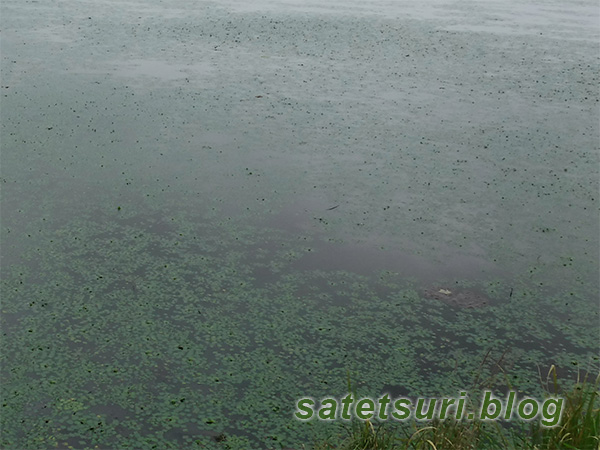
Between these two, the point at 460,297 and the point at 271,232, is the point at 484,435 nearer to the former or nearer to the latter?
the point at 460,297

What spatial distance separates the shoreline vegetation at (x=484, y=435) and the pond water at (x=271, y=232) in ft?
0.78

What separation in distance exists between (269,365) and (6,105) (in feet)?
12.8

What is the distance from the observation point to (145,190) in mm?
4312

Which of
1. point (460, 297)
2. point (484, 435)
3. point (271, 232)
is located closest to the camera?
point (484, 435)

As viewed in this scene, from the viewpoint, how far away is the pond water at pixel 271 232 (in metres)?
2.70

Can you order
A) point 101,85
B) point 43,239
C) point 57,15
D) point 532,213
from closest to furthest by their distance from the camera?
1. point 43,239
2. point 532,213
3. point 101,85
4. point 57,15

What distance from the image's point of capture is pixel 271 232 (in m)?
3.89

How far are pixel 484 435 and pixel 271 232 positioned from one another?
1926mm

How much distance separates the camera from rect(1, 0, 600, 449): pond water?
2.70 meters

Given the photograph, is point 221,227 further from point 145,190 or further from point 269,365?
point 269,365

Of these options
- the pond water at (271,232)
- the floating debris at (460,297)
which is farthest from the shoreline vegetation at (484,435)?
the floating debris at (460,297)

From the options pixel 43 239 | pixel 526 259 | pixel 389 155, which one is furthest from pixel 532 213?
pixel 43 239

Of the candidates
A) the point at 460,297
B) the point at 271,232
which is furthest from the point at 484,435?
the point at 271,232

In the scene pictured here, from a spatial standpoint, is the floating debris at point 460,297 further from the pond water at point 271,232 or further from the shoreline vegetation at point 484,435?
the shoreline vegetation at point 484,435
